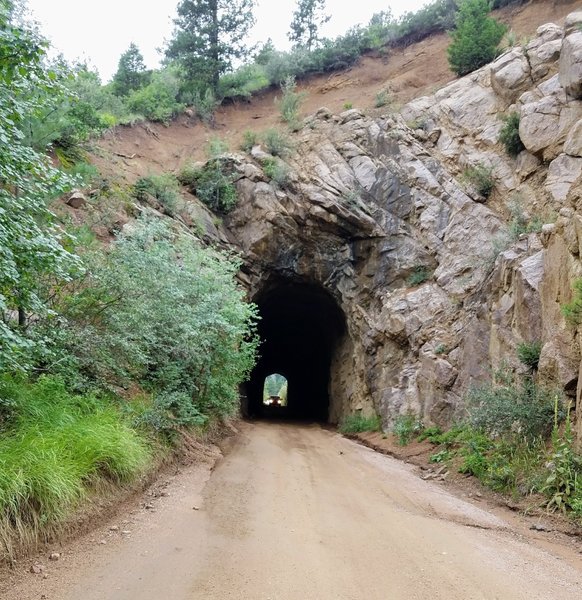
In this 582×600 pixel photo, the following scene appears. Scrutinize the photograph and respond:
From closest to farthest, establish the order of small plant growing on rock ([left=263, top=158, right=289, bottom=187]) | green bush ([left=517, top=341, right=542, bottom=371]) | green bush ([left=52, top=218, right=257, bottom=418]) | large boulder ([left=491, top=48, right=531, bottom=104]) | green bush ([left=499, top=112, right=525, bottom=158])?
green bush ([left=52, top=218, right=257, bottom=418])
green bush ([left=517, top=341, right=542, bottom=371])
green bush ([left=499, top=112, right=525, bottom=158])
large boulder ([left=491, top=48, right=531, bottom=104])
small plant growing on rock ([left=263, top=158, right=289, bottom=187])

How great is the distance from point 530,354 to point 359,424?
783 centimetres

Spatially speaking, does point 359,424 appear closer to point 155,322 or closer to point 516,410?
point 516,410

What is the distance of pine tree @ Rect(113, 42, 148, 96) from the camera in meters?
24.5

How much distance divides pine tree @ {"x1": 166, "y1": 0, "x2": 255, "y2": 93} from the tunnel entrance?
1294 cm

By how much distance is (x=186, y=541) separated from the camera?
4.48 metres

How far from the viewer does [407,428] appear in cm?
1248

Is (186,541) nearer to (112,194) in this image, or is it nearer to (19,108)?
(19,108)

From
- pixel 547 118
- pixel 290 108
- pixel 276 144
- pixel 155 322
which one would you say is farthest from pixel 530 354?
pixel 290 108

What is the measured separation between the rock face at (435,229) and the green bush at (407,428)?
35cm

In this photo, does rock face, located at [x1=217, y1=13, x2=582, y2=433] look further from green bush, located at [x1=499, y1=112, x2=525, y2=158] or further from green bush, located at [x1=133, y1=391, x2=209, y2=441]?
green bush, located at [x1=133, y1=391, x2=209, y2=441]

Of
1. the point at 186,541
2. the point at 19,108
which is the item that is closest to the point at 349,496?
the point at 186,541

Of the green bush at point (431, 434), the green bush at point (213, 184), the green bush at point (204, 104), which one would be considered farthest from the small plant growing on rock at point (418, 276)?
the green bush at point (204, 104)

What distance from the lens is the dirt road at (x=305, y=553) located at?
359 centimetres

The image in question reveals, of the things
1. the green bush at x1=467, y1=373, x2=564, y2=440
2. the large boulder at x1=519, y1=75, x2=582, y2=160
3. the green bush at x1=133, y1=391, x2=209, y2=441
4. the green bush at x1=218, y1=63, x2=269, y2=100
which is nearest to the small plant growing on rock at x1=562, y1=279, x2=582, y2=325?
the green bush at x1=467, y1=373, x2=564, y2=440
